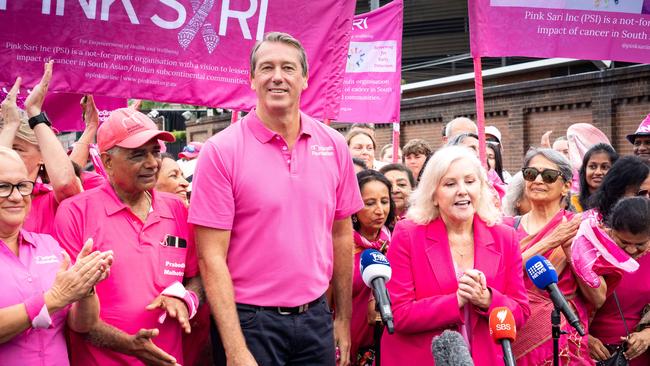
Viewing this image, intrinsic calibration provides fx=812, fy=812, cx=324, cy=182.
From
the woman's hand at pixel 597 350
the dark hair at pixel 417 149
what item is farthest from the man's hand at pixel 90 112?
the dark hair at pixel 417 149

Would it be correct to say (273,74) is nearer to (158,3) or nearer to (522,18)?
(158,3)

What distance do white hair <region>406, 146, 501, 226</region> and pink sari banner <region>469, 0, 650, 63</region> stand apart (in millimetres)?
2849

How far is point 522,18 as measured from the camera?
7055mm

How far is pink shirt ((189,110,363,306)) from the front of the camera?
3.65 meters

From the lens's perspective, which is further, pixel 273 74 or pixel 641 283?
pixel 641 283

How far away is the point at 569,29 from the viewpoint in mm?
7090

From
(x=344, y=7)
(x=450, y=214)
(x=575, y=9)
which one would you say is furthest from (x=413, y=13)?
(x=450, y=214)

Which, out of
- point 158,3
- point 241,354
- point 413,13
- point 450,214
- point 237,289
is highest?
point 413,13

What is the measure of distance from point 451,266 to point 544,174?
3.93 feet

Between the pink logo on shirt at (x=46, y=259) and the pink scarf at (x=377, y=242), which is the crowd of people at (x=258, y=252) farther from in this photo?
the pink scarf at (x=377, y=242)

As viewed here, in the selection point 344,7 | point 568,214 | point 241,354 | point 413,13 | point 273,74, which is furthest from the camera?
point 413,13

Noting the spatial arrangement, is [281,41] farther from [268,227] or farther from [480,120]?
[480,120]

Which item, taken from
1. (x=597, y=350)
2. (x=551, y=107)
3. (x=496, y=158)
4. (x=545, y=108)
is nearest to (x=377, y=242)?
(x=597, y=350)

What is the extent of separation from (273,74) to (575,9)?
4.24 m
